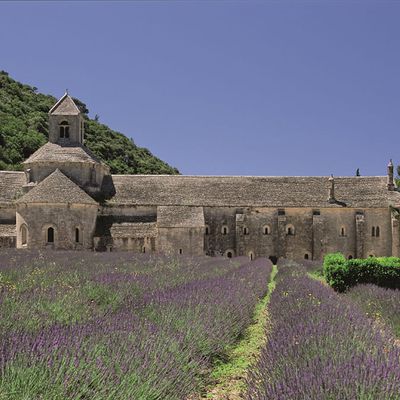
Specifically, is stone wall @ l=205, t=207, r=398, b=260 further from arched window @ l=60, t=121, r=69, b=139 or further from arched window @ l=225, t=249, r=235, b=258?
arched window @ l=60, t=121, r=69, b=139

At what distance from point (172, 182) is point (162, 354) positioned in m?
37.2

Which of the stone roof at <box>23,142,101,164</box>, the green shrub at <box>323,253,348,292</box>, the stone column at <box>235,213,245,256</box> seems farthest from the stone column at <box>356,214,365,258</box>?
the green shrub at <box>323,253,348,292</box>

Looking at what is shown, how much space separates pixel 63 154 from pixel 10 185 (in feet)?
15.4

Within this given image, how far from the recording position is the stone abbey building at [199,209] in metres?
36.7

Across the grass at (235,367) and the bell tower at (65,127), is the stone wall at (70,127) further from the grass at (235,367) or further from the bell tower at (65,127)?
the grass at (235,367)

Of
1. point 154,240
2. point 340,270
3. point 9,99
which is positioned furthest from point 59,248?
point 9,99

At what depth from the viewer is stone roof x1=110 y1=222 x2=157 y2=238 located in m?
36.6

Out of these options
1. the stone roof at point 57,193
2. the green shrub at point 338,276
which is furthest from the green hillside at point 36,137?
the green shrub at point 338,276

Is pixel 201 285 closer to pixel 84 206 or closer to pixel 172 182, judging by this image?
pixel 84 206

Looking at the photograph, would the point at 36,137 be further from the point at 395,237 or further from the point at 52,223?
the point at 395,237

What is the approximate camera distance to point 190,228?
121 ft

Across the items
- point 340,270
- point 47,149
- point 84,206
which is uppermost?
point 47,149

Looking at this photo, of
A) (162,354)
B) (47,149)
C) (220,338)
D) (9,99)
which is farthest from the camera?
(9,99)

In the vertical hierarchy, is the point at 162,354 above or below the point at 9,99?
below
